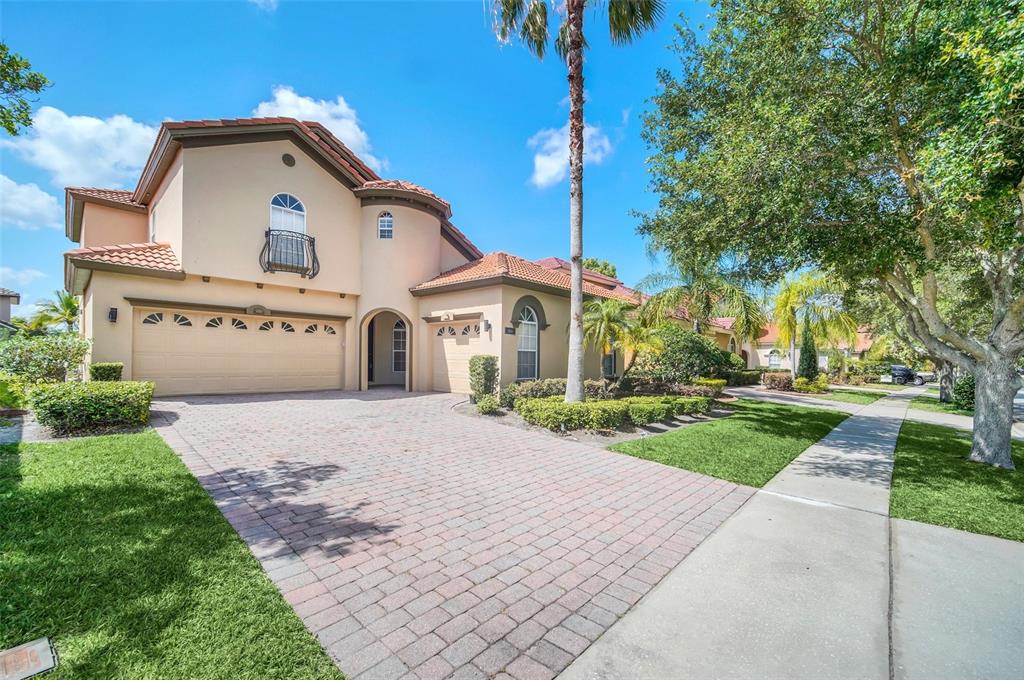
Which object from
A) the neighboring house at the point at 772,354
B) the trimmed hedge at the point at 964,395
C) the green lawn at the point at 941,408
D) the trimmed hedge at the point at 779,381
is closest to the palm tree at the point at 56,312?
the trimmed hedge at the point at 779,381

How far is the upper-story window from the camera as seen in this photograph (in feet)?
47.1

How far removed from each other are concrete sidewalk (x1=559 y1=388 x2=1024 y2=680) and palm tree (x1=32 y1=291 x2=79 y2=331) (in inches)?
1325

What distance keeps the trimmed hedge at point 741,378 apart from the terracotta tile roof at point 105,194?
2913 cm

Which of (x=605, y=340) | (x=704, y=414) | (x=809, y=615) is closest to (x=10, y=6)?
(x=809, y=615)

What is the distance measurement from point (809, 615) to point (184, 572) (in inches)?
187

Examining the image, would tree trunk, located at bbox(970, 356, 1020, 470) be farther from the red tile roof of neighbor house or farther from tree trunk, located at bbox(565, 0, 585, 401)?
the red tile roof of neighbor house

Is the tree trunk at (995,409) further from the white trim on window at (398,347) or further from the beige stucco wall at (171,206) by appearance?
the beige stucco wall at (171,206)

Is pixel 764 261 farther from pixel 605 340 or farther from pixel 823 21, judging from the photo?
pixel 605 340

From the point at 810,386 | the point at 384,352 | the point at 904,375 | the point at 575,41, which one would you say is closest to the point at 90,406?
the point at 384,352

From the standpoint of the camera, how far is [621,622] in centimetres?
302

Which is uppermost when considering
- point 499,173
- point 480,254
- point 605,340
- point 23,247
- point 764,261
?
point 499,173

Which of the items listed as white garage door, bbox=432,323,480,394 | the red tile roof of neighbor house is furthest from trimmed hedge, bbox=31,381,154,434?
white garage door, bbox=432,323,480,394

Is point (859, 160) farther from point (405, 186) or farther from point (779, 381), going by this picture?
point (779, 381)

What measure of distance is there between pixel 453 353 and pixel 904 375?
3798cm
